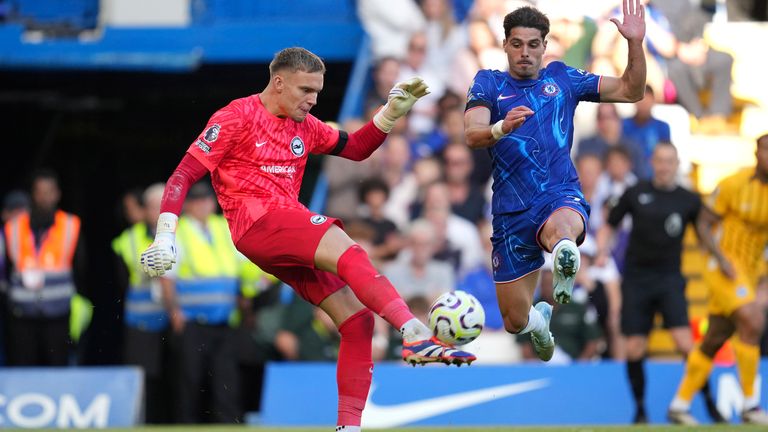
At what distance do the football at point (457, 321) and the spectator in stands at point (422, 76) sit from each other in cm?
773

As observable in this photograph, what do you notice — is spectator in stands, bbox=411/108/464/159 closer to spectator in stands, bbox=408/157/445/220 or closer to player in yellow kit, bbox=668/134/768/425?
spectator in stands, bbox=408/157/445/220

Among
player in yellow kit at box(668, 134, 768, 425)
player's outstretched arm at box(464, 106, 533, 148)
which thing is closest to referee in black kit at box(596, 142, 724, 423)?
player in yellow kit at box(668, 134, 768, 425)

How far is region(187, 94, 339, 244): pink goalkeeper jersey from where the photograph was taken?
8.14 metres

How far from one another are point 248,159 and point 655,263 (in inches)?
209

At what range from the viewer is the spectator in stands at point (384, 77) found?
1517 centimetres

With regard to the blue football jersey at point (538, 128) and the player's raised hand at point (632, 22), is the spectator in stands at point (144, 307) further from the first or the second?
the player's raised hand at point (632, 22)

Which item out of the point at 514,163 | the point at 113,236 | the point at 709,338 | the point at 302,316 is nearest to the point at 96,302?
the point at 113,236

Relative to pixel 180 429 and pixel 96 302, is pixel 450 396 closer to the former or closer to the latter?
pixel 180 429

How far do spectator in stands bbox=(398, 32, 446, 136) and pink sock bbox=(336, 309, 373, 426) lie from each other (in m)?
6.99

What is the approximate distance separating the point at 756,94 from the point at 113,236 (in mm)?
9899

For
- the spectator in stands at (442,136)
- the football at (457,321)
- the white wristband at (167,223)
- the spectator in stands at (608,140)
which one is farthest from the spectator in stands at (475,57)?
the football at (457,321)

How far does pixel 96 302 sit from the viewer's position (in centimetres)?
2022

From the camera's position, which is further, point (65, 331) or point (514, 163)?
point (65, 331)

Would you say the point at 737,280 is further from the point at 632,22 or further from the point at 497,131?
the point at 497,131
